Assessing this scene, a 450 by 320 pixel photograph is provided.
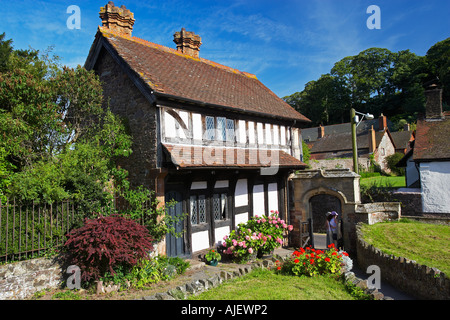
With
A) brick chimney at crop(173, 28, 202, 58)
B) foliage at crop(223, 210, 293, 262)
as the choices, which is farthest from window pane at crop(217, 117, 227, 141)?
brick chimney at crop(173, 28, 202, 58)

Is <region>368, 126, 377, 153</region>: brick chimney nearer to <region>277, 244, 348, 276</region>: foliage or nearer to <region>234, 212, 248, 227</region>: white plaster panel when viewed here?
<region>234, 212, 248, 227</region>: white plaster panel

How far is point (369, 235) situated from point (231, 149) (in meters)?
6.08

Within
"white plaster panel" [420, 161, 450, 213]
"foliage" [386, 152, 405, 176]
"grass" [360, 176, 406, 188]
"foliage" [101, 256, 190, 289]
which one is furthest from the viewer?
"foliage" [386, 152, 405, 176]

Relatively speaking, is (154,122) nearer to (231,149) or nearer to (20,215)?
(231,149)

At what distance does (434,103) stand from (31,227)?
22.1m

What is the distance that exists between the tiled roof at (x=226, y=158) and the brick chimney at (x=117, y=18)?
649 cm

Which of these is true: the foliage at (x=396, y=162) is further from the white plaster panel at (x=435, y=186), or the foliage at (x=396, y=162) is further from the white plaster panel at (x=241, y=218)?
the white plaster panel at (x=241, y=218)

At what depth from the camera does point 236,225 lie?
12156 millimetres

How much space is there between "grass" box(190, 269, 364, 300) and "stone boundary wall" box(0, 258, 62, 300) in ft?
11.1

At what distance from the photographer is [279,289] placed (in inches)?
280

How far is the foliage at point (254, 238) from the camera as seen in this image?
10.8 meters

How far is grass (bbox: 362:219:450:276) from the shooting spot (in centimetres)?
858
